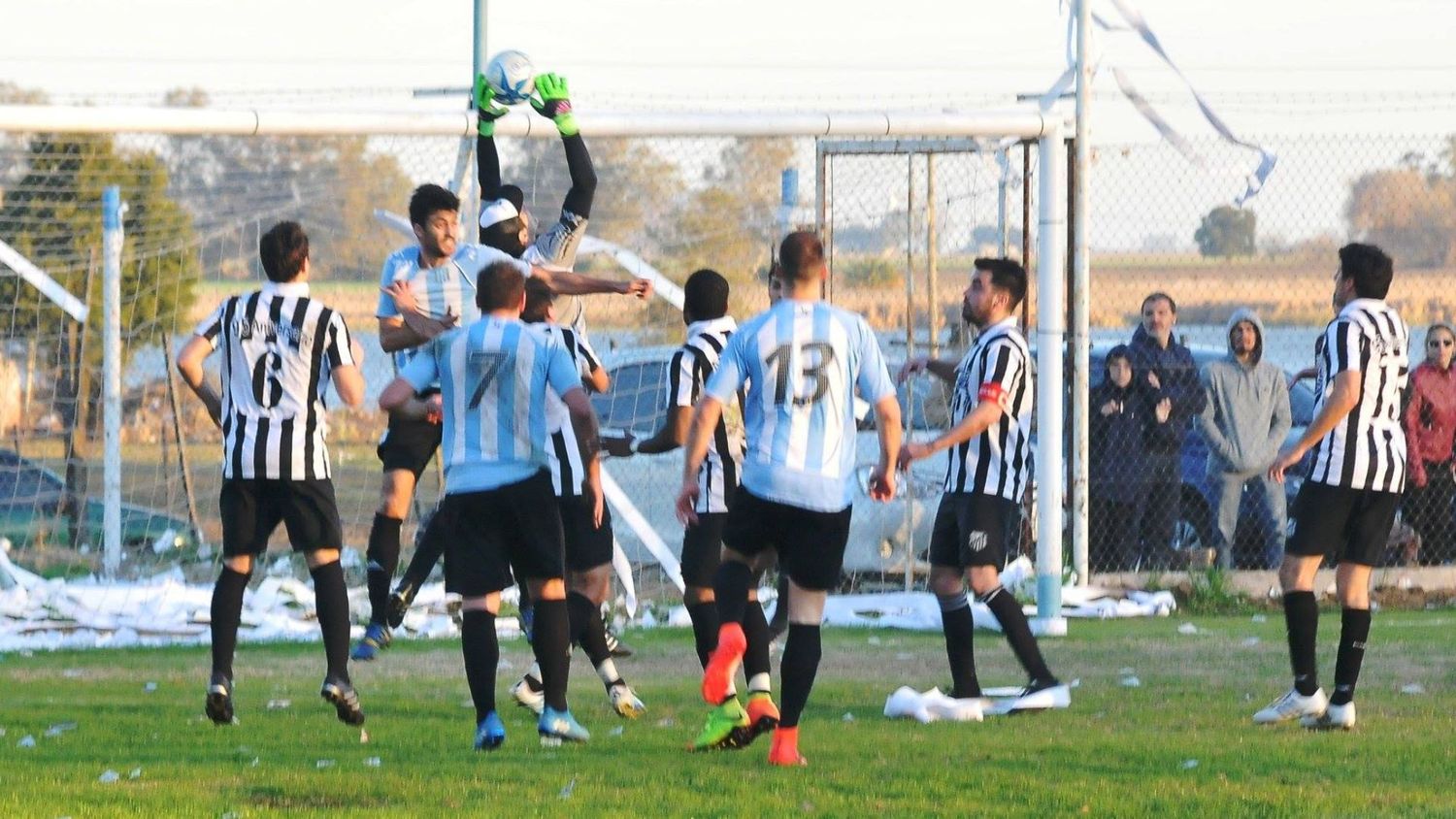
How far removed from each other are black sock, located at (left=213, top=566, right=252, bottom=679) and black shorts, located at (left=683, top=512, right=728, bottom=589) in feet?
6.00

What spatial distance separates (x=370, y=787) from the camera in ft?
21.2

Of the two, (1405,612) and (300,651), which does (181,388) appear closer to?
(300,651)

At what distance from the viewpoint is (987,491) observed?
8.65 m

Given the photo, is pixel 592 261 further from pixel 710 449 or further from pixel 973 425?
pixel 973 425

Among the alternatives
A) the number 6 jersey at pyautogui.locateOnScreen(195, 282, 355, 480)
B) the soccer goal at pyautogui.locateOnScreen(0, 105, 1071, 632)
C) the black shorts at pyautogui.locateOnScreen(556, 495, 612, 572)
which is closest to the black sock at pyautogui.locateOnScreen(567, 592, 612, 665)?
the black shorts at pyautogui.locateOnScreen(556, 495, 612, 572)

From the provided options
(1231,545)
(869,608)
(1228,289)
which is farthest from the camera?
(1228,289)

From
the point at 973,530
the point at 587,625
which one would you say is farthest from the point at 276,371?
the point at 973,530

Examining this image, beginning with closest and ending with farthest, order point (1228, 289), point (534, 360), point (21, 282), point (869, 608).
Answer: point (534, 360) → point (869, 608) → point (1228, 289) → point (21, 282)

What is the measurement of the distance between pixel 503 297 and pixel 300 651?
4603 millimetres

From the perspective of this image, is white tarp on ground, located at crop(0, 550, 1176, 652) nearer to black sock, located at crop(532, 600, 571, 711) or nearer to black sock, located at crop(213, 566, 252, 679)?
black sock, located at crop(213, 566, 252, 679)

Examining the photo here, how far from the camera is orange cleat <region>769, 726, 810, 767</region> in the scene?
6969 millimetres

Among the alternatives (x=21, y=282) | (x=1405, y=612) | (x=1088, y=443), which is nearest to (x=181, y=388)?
(x=21, y=282)

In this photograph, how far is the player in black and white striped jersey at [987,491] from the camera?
28.0 feet

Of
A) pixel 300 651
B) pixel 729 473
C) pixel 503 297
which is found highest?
pixel 503 297
